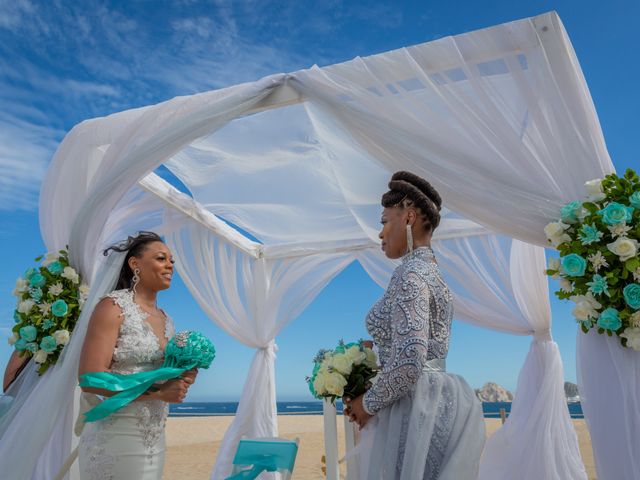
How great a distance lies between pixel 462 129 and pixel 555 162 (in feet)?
1.50

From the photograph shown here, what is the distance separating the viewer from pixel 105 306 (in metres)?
2.78

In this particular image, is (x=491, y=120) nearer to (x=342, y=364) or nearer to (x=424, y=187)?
(x=424, y=187)

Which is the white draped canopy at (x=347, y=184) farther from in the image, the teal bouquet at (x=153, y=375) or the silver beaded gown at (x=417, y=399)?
the silver beaded gown at (x=417, y=399)

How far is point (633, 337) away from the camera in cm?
230

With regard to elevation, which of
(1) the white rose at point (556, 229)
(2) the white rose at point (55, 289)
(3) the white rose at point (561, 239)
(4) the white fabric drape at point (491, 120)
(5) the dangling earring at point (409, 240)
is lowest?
(5) the dangling earring at point (409, 240)

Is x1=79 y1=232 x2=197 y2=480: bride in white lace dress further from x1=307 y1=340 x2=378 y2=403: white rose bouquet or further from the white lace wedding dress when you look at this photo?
x1=307 y1=340 x2=378 y2=403: white rose bouquet

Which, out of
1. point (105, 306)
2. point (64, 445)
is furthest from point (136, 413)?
point (64, 445)

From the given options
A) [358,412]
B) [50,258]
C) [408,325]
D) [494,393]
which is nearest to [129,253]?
[50,258]

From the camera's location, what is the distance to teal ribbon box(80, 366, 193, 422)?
2.56 m

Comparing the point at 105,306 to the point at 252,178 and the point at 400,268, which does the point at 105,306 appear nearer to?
the point at 400,268

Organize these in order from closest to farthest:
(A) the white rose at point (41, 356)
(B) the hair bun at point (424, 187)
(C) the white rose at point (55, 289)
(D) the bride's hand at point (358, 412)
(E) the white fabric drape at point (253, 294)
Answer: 1. (D) the bride's hand at point (358, 412)
2. (B) the hair bun at point (424, 187)
3. (A) the white rose at point (41, 356)
4. (C) the white rose at point (55, 289)
5. (E) the white fabric drape at point (253, 294)

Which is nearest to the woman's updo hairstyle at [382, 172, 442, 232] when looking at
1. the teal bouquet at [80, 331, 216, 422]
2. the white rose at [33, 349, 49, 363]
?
the teal bouquet at [80, 331, 216, 422]

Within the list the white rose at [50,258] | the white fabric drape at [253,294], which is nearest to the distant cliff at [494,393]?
the white fabric drape at [253,294]

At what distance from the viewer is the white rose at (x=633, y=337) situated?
229cm
